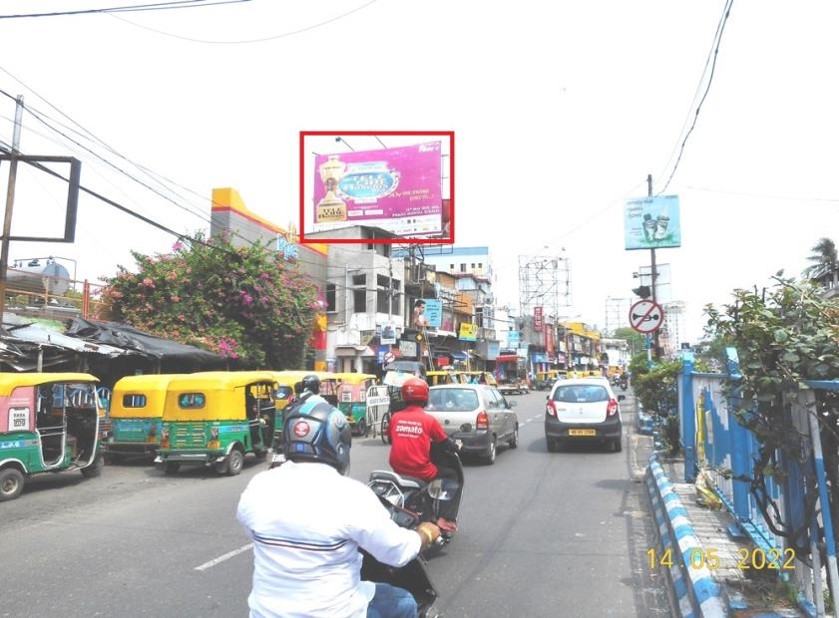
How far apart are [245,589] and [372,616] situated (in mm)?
3027

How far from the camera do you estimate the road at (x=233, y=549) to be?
15.8 ft

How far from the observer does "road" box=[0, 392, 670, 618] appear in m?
4.82

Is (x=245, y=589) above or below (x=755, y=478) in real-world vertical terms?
below

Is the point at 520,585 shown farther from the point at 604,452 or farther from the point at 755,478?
the point at 604,452

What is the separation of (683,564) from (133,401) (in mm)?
11382

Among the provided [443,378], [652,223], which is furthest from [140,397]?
[443,378]

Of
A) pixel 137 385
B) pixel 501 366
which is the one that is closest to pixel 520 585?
pixel 137 385

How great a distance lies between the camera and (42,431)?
34.0 ft

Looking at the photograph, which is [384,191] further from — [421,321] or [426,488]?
[426,488]

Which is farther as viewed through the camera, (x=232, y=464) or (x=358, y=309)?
(x=358, y=309)

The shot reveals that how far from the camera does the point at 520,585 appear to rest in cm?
515

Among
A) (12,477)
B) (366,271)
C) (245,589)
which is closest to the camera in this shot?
(245,589)

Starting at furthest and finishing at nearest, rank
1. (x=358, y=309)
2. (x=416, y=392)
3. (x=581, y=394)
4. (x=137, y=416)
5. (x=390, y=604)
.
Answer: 1. (x=358, y=309)
2. (x=581, y=394)
3. (x=137, y=416)
4. (x=416, y=392)
5. (x=390, y=604)

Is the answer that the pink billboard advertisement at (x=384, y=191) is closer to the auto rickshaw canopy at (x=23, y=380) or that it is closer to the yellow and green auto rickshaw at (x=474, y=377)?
the yellow and green auto rickshaw at (x=474, y=377)
